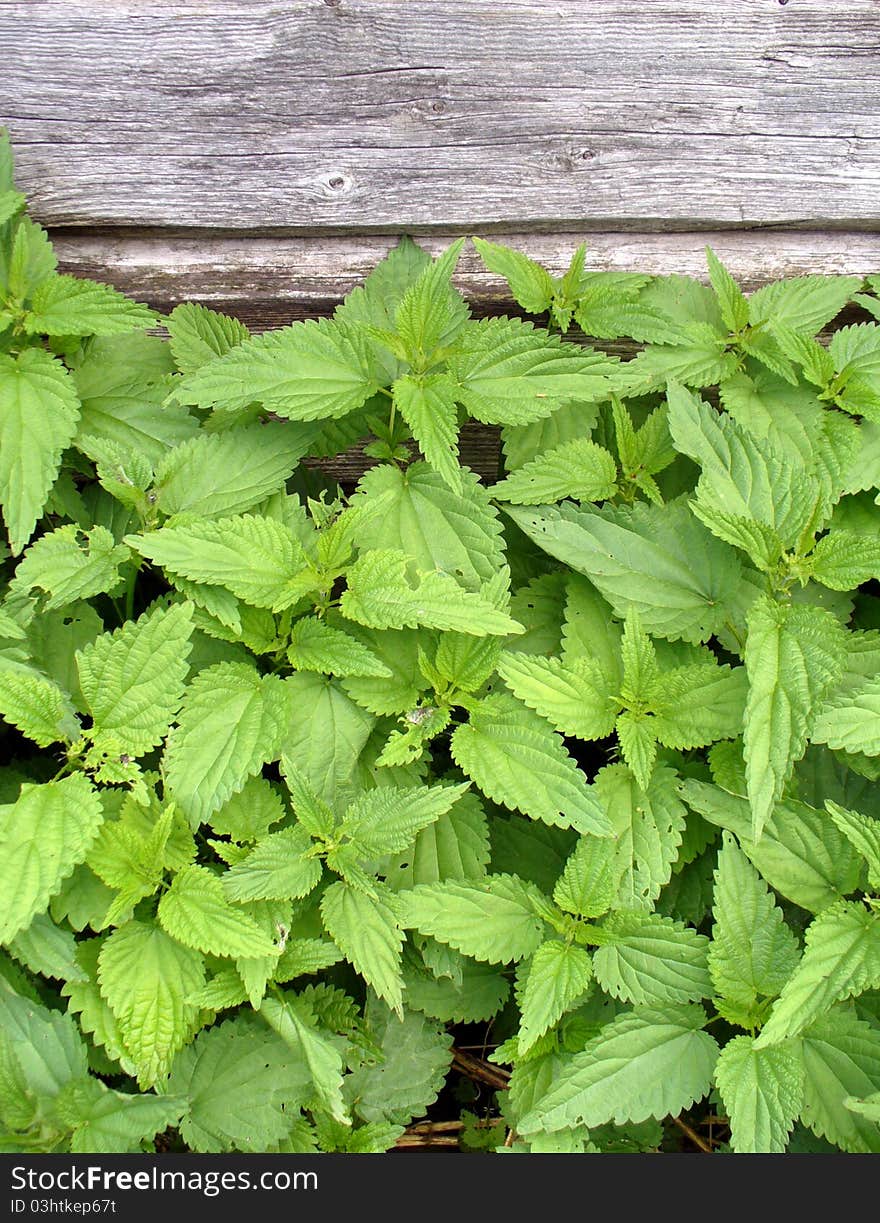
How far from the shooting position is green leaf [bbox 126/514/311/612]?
2465mm

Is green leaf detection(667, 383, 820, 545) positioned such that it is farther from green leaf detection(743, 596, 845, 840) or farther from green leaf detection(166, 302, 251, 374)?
green leaf detection(166, 302, 251, 374)

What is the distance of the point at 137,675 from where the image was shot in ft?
7.94

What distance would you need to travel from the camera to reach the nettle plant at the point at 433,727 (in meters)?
2.30

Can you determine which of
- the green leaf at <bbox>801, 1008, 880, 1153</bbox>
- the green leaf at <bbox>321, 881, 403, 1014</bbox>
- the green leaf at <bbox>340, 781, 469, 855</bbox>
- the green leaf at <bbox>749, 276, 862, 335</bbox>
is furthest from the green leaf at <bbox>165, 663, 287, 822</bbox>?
the green leaf at <bbox>749, 276, 862, 335</bbox>

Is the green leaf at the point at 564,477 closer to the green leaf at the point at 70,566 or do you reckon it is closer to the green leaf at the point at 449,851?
the green leaf at the point at 449,851

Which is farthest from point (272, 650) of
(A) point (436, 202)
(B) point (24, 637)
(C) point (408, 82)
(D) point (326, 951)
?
(C) point (408, 82)

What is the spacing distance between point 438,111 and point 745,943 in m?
2.35

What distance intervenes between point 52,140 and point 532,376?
150cm

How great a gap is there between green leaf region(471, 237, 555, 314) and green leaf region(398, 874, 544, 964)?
62.5 inches

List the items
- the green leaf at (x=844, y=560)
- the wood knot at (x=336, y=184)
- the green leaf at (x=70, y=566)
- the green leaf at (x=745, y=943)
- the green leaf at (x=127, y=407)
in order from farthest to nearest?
1. the wood knot at (x=336, y=184)
2. the green leaf at (x=127, y=407)
3. the green leaf at (x=844, y=560)
4. the green leaf at (x=70, y=566)
5. the green leaf at (x=745, y=943)

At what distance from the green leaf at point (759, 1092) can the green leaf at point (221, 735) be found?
124 centimetres

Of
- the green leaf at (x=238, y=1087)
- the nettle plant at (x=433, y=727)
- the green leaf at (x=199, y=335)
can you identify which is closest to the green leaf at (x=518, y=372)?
the nettle plant at (x=433, y=727)

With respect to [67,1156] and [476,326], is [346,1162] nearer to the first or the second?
[67,1156]

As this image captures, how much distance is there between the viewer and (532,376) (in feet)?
9.05
